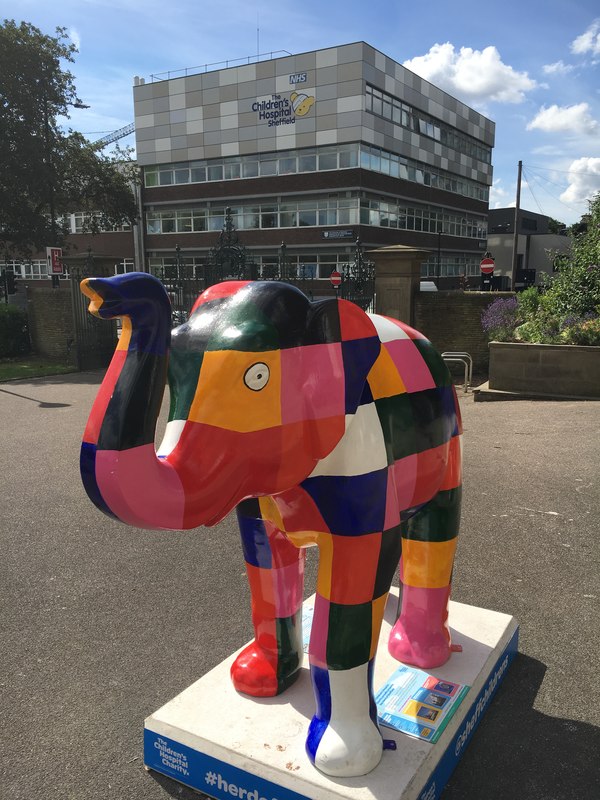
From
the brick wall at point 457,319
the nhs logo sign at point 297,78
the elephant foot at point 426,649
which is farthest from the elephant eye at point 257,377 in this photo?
the nhs logo sign at point 297,78

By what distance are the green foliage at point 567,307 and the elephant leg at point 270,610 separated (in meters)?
8.78

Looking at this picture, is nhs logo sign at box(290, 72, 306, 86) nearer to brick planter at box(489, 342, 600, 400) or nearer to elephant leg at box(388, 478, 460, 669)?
brick planter at box(489, 342, 600, 400)

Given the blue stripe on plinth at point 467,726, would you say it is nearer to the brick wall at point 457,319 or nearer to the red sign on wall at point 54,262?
the brick wall at point 457,319

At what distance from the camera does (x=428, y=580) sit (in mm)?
2660

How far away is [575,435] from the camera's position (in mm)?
7559

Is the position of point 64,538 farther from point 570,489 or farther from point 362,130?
point 362,130

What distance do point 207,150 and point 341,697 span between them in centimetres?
4235

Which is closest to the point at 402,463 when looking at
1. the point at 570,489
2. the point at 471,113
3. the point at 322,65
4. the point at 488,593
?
the point at 488,593

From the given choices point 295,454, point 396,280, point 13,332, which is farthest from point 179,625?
point 13,332

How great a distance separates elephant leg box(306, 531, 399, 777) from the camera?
2023 mm

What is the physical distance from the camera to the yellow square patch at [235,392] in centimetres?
166

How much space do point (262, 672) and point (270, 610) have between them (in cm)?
25

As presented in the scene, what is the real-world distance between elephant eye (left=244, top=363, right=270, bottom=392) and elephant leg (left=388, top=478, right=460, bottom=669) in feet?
3.90

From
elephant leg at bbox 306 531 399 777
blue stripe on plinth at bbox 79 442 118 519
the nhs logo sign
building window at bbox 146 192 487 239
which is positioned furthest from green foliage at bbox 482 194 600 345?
the nhs logo sign
